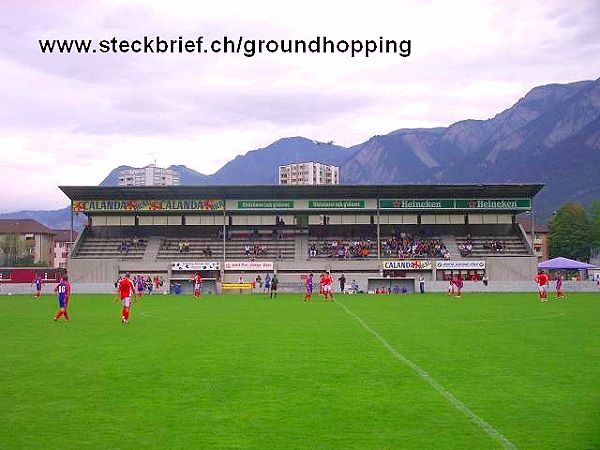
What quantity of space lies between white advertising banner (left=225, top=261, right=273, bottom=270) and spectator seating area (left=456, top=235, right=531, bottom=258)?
702 inches

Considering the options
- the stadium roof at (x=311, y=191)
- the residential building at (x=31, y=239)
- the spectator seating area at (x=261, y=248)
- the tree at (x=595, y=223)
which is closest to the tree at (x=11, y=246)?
the residential building at (x=31, y=239)

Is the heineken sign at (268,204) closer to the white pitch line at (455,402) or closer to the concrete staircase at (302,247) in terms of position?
the concrete staircase at (302,247)

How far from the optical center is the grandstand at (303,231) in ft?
202

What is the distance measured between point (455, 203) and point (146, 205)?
2934 cm

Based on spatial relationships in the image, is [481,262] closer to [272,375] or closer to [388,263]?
[388,263]

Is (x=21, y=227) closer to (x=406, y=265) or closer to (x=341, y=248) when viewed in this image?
(x=341, y=248)

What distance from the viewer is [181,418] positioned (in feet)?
32.1

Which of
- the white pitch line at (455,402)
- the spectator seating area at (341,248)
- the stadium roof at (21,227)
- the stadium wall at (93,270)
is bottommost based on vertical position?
the white pitch line at (455,402)

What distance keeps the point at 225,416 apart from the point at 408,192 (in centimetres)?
5674

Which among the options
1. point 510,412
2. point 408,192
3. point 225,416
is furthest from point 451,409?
point 408,192

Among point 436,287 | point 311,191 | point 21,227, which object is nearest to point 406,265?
point 436,287

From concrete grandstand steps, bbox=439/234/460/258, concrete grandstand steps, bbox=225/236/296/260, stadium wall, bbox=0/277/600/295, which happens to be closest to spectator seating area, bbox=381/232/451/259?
concrete grandstand steps, bbox=439/234/460/258

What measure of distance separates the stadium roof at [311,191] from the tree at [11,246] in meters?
57.7

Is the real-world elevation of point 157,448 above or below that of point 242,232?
below
